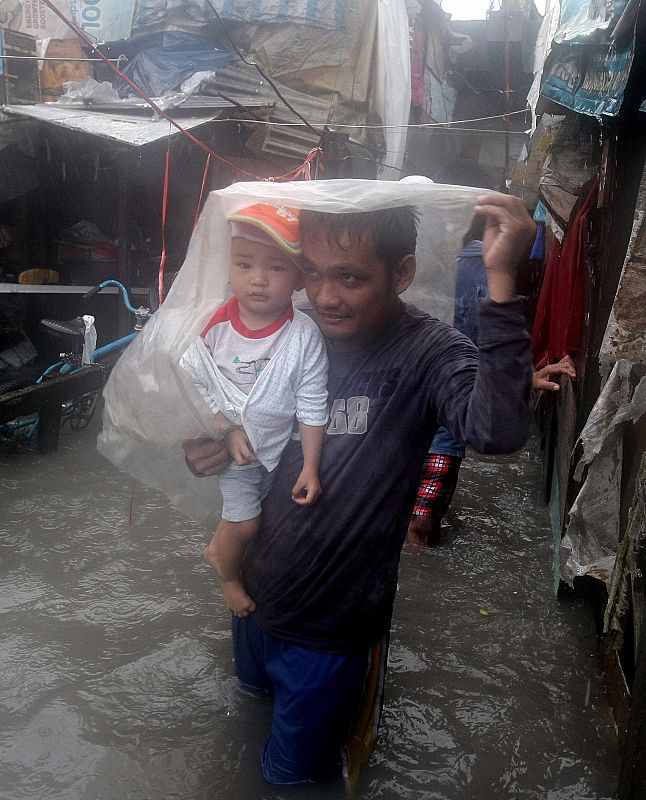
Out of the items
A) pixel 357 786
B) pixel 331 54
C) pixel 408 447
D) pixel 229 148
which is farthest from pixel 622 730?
pixel 331 54

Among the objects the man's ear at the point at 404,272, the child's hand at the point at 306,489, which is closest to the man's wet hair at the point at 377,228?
the man's ear at the point at 404,272

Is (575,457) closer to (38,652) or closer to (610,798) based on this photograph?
(610,798)

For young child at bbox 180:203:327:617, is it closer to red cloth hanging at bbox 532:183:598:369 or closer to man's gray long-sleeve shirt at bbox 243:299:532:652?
man's gray long-sleeve shirt at bbox 243:299:532:652

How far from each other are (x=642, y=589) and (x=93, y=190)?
305 inches

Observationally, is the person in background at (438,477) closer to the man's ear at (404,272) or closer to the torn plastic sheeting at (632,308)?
the torn plastic sheeting at (632,308)

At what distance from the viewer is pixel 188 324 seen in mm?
1982

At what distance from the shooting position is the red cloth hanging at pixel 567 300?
3.34 m

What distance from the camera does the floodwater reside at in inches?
86.2

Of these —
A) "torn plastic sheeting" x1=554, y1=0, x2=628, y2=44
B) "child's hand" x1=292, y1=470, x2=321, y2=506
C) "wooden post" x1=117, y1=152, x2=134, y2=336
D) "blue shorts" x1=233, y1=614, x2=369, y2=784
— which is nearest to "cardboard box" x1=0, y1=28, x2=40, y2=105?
"wooden post" x1=117, y1=152, x2=134, y2=336

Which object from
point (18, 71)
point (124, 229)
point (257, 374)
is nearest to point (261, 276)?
point (257, 374)

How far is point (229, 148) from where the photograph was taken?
26.4ft

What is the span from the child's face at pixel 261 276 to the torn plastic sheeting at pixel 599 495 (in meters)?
1.21

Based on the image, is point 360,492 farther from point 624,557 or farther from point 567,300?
point 567,300

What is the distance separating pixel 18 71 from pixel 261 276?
6.86 m
